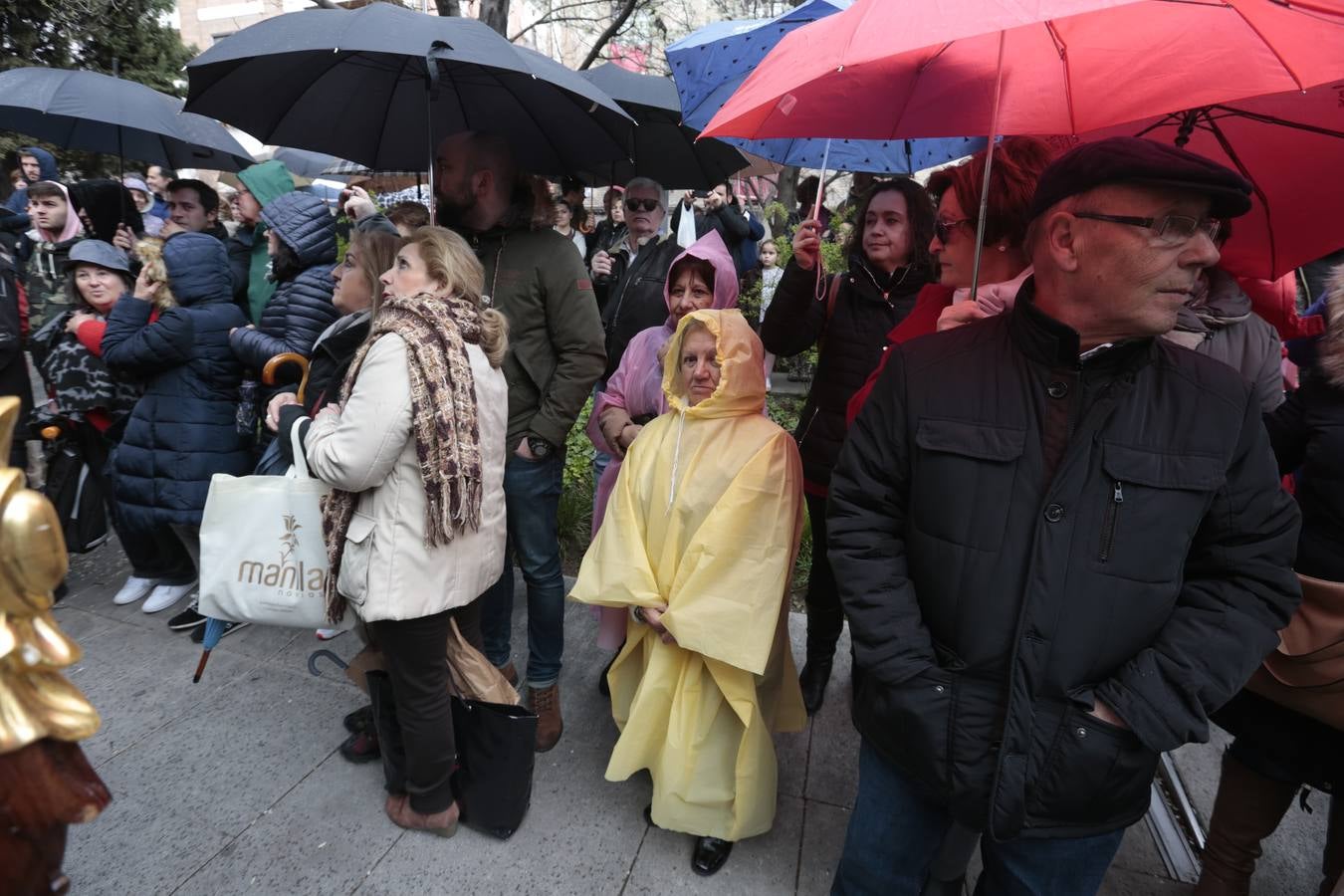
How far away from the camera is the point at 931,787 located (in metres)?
1.53

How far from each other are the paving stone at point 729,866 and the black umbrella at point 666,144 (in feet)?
10.8

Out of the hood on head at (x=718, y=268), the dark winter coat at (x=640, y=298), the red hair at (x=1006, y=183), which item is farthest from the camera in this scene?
the dark winter coat at (x=640, y=298)

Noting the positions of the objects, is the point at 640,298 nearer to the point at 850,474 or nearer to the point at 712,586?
the point at 712,586

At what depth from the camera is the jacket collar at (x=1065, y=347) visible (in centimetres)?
140

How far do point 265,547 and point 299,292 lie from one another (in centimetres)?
148

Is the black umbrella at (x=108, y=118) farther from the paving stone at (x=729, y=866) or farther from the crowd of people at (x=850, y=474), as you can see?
the paving stone at (x=729, y=866)

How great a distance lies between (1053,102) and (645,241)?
2645mm

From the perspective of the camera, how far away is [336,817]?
2432mm

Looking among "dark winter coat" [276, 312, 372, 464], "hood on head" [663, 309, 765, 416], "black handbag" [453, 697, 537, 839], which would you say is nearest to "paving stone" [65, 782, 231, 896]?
"black handbag" [453, 697, 537, 839]

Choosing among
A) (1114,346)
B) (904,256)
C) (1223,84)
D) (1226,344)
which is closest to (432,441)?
(1114,346)

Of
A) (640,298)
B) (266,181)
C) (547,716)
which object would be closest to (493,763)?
(547,716)

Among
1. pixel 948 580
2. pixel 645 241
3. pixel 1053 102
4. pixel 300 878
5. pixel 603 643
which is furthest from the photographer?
pixel 645 241

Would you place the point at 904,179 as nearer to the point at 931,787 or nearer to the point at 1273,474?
the point at 1273,474

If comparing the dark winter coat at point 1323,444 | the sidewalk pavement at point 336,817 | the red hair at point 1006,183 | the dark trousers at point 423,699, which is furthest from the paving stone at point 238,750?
the dark winter coat at point 1323,444
